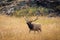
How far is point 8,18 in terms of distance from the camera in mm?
6066

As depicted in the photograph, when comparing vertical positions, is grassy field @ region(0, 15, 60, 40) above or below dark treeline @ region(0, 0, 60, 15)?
below

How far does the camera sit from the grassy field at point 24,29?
5.38m

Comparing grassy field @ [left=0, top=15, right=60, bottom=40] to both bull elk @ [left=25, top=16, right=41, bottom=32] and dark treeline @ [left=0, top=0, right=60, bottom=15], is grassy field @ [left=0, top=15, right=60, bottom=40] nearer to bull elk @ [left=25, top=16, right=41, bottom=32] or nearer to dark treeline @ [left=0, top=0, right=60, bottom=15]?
bull elk @ [left=25, top=16, right=41, bottom=32]

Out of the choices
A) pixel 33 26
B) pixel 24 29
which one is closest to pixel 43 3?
pixel 33 26

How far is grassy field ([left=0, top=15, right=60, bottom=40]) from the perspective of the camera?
17.7ft

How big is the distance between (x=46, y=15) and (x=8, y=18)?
43.4 inches

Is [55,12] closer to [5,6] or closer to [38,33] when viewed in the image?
[38,33]

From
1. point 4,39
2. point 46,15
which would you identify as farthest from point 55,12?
point 4,39

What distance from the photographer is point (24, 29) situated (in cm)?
567

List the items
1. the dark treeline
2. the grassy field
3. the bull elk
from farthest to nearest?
the dark treeline < the bull elk < the grassy field

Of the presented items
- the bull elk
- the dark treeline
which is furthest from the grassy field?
the dark treeline

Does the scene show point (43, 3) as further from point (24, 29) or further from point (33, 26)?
point (24, 29)

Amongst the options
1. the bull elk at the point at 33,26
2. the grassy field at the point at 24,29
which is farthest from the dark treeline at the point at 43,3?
the bull elk at the point at 33,26

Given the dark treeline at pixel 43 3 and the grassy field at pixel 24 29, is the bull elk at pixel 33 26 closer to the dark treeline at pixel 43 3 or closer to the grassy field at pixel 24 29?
the grassy field at pixel 24 29
